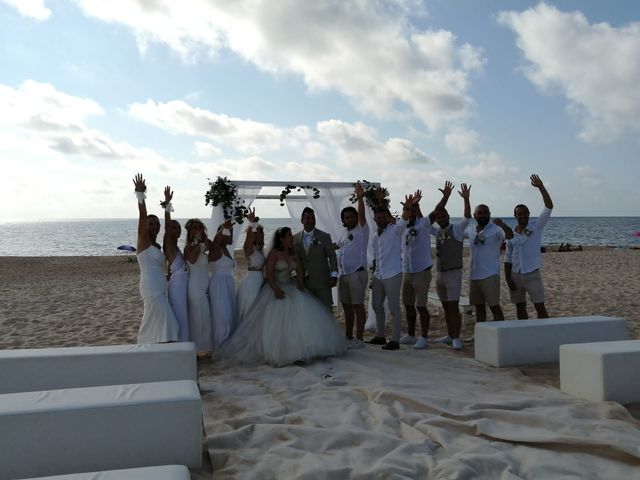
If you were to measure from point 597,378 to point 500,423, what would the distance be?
1.08m

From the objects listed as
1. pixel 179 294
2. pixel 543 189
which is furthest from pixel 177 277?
pixel 543 189

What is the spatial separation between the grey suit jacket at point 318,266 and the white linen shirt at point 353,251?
0.31 metres

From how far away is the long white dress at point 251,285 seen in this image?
604 centimetres

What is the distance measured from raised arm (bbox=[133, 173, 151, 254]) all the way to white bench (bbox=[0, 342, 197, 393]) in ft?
4.59

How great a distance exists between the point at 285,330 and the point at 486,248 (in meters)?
2.62

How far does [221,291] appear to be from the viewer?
6012mm

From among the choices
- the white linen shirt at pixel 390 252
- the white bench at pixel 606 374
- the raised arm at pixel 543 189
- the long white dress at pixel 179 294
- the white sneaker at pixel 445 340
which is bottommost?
the white sneaker at pixel 445 340

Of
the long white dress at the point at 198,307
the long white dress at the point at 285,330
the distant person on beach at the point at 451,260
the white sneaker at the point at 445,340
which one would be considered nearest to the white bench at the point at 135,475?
the long white dress at the point at 285,330

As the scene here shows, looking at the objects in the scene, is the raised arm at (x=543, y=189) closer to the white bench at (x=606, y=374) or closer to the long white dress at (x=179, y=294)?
the white bench at (x=606, y=374)

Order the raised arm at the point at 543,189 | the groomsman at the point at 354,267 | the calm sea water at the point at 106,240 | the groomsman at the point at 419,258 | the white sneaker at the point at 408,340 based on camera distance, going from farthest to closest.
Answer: the calm sea water at the point at 106,240
the white sneaker at the point at 408,340
the groomsman at the point at 354,267
the groomsman at the point at 419,258
the raised arm at the point at 543,189

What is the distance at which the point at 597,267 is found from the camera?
52.3ft

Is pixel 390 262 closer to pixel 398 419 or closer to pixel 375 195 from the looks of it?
pixel 375 195

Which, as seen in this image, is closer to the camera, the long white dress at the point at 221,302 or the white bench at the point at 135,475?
the white bench at the point at 135,475

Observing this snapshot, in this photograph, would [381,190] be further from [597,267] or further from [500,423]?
[597,267]
